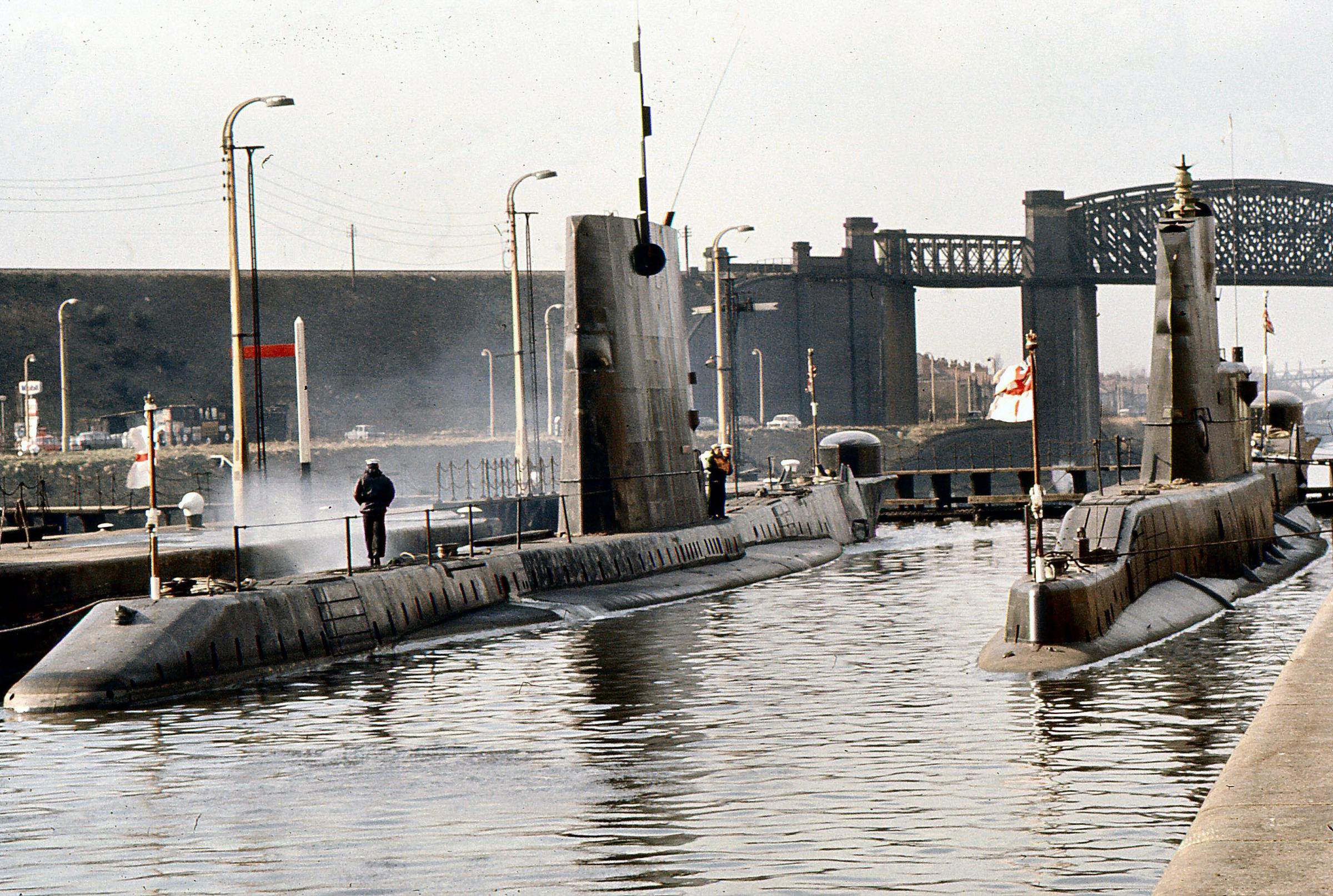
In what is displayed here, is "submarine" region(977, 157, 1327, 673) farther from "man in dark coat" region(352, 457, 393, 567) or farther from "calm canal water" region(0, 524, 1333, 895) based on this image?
"man in dark coat" region(352, 457, 393, 567)

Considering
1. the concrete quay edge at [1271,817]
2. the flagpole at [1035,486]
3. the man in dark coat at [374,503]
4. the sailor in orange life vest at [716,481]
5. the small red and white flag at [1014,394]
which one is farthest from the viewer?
the sailor in orange life vest at [716,481]

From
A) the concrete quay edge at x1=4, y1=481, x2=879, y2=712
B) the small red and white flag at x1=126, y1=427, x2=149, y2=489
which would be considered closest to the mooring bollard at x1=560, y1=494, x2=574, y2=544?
the concrete quay edge at x1=4, y1=481, x2=879, y2=712

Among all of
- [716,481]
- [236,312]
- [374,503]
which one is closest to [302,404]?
[236,312]

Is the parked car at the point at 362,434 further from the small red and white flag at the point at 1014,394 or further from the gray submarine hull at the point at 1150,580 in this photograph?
the small red and white flag at the point at 1014,394

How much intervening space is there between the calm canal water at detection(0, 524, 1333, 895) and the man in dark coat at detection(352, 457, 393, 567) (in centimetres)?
279

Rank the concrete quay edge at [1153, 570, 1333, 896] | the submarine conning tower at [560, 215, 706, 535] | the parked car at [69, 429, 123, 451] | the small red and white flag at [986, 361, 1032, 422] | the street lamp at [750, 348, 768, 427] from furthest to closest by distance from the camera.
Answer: the street lamp at [750, 348, 768, 427] < the parked car at [69, 429, 123, 451] < the submarine conning tower at [560, 215, 706, 535] < the small red and white flag at [986, 361, 1032, 422] < the concrete quay edge at [1153, 570, 1333, 896]

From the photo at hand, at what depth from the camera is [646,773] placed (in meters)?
12.4

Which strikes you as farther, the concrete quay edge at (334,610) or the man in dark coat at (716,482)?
the man in dark coat at (716,482)

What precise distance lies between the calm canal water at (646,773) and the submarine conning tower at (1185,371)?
6.95 m

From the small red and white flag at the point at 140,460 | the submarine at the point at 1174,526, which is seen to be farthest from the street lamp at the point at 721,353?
the small red and white flag at the point at 140,460

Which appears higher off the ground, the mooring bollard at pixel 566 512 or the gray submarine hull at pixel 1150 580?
the mooring bollard at pixel 566 512

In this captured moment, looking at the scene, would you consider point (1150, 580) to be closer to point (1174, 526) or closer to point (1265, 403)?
point (1174, 526)

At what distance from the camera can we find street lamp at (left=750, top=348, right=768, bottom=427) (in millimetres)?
88625

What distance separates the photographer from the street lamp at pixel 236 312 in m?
27.0
